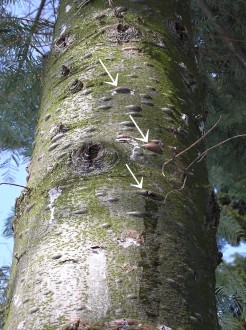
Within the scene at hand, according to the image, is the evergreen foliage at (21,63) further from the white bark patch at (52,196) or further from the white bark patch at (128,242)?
the white bark patch at (128,242)

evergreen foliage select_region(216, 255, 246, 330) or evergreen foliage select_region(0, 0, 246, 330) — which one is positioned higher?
evergreen foliage select_region(0, 0, 246, 330)

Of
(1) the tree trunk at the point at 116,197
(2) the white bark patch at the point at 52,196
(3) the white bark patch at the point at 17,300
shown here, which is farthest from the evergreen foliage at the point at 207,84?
(3) the white bark patch at the point at 17,300

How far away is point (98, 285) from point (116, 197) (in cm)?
18

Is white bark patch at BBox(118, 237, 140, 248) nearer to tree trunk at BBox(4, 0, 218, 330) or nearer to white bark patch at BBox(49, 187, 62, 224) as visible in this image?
tree trunk at BBox(4, 0, 218, 330)

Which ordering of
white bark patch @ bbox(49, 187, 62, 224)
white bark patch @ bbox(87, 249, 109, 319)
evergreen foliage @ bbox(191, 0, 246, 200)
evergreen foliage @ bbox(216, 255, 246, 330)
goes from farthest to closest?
evergreen foliage @ bbox(191, 0, 246, 200) < evergreen foliage @ bbox(216, 255, 246, 330) < white bark patch @ bbox(49, 187, 62, 224) < white bark patch @ bbox(87, 249, 109, 319)

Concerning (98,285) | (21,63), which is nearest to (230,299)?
(21,63)

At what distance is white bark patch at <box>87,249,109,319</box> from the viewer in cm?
85

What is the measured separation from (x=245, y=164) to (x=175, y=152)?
2909 millimetres

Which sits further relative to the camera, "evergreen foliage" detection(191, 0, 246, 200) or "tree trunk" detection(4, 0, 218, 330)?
"evergreen foliage" detection(191, 0, 246, 200)

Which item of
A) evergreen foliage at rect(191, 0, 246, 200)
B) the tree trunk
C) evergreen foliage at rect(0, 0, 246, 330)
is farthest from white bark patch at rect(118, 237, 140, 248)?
evergreen foliage at rect(191, 0, 246, 200)

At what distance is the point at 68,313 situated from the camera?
2.81ft

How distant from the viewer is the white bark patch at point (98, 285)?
0.85 m

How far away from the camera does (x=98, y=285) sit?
884 mm

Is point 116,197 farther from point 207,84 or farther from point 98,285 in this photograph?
point 207,84
